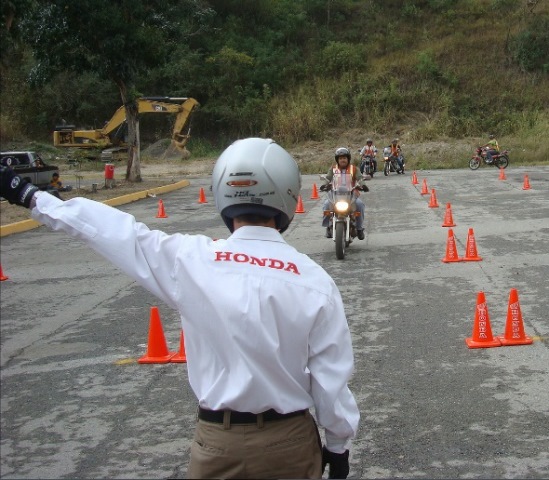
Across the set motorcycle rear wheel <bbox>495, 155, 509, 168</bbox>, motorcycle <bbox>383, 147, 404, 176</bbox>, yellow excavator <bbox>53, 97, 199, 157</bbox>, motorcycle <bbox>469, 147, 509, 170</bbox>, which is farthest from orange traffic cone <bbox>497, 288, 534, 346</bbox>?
yellow excavator <bbox>53, 97, 199, 157</bbox>

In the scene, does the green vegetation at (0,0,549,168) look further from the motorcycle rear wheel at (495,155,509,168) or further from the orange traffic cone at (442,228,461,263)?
the orange traffic cone at (442,228,461,263)

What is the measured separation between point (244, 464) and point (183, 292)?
1.75ft

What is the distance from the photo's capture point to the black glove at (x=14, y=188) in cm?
236

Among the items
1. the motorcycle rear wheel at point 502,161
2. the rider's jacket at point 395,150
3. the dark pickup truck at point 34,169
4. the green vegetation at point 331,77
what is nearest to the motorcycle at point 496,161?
the motorcycle rear wheel at point 502,161

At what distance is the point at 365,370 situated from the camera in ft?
21.4

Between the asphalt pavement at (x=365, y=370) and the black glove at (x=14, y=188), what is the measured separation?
2.65 meters

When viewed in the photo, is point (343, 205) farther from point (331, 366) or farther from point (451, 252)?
point (331, 366)

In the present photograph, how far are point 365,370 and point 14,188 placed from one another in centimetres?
453

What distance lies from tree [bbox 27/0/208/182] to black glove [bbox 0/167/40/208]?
2430 cm

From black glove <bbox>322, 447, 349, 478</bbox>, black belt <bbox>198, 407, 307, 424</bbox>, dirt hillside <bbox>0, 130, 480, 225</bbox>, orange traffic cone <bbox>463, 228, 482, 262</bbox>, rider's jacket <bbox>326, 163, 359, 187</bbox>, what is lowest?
dirt hillside <bbox>0, 130, 480, 225</bbox>

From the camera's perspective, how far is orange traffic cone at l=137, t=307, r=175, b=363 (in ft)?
23.0

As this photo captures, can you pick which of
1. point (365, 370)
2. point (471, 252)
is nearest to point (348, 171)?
point (471, 252)

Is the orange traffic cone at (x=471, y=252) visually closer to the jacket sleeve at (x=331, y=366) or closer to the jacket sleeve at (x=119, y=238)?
the jacket sleeve at (x=331, y=366)

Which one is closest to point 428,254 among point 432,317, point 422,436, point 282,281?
point 432,317
